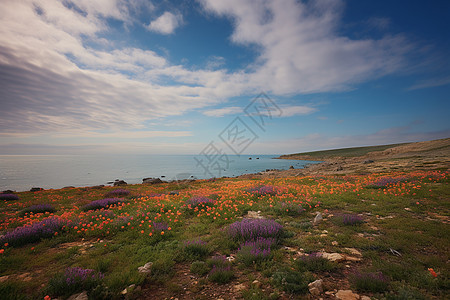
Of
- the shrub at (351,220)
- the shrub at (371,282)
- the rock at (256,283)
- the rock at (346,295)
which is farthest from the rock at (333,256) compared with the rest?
the shrub at (351,220)

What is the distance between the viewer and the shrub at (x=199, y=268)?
4.29 m

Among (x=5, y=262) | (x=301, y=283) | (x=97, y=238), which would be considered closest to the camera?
(x=301, y=283)

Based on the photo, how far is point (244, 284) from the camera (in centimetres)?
379

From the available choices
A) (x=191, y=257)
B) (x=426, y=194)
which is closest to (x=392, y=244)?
(x=191, y=257)

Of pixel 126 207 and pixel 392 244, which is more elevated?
pixel 126 207

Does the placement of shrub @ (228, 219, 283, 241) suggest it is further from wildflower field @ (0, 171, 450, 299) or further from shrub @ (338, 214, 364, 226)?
shrub @ (338, 214, 364, 226)

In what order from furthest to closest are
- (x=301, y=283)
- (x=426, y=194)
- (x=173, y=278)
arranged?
(x=426, y=194)
(x=173, y=278)
(x=301, y=283)

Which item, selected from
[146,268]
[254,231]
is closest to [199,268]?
[146,268]

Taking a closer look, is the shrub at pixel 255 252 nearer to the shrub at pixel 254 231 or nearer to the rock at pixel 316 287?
the shrub at pixel 254 231

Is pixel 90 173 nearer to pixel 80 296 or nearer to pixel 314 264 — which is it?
pixel 80 296

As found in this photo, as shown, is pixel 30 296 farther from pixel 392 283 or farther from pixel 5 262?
pixel 392 283

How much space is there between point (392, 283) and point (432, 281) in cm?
69

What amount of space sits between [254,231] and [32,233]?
26.2 ft

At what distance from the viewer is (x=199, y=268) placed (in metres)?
4.37
